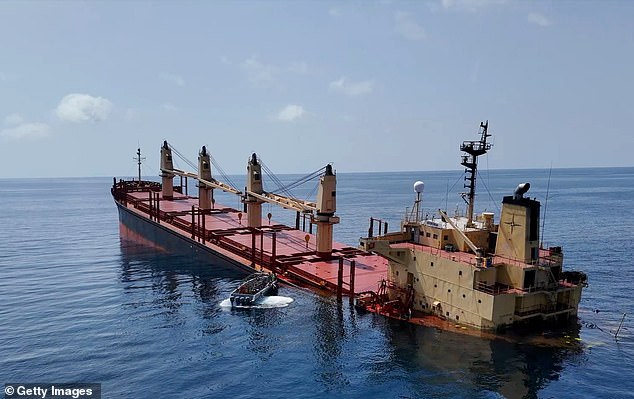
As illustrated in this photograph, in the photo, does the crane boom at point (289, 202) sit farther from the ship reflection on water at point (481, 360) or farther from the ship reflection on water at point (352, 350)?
the ship reflection on water at point (481, 360)

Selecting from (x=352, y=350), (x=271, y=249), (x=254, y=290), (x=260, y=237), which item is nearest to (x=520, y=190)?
(x=352, y=350)

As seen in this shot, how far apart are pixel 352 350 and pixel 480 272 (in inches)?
404

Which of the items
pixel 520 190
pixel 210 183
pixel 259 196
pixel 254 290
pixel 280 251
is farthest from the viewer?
pixel 210 183

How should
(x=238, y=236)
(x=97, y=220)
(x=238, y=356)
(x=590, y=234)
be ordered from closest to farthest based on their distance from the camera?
(x=238, y=356)
(x=238, y=236)
(x=590, y=234)
(x=97, y=220)

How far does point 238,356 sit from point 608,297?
3481cm

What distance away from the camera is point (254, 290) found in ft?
139

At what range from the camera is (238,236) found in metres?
61.1

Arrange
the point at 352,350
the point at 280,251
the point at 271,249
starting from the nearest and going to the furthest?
the point at 352,350
the point at 271,249
the point at 280,251

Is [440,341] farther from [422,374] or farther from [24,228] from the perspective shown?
[24,228]

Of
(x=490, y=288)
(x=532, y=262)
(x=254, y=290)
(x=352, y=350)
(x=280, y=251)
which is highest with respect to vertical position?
(x=532, y=262)

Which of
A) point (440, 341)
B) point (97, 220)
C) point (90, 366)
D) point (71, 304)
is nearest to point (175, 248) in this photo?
point (71, 304)

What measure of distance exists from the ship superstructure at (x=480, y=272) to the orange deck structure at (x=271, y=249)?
4102 millimetres

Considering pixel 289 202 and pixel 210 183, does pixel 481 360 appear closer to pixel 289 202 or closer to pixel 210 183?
pixel 289 202

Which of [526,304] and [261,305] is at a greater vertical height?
[526,304]
